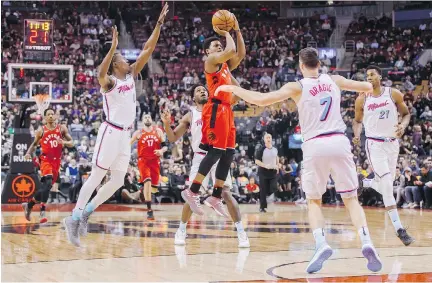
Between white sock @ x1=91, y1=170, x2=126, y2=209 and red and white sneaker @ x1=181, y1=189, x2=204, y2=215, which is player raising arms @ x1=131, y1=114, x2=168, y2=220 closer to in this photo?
white sock @ x1=91, y1=170, x2=126, y2=209

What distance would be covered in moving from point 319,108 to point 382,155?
3.03 m

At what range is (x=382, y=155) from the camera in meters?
8.40

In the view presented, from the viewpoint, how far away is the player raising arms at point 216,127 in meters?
7.23

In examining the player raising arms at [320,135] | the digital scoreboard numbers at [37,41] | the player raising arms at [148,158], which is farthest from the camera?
the digital scoreboard numbers at [37,41]

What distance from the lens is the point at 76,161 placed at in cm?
1902

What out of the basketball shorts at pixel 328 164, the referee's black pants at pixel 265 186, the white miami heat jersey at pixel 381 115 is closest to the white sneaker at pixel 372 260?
the basketball shorts at pixel 328 164

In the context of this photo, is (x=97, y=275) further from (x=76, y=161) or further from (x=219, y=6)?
→ (x=219, y=6)

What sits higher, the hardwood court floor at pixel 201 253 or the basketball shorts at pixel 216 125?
the basketball shorts at pixel 216 125

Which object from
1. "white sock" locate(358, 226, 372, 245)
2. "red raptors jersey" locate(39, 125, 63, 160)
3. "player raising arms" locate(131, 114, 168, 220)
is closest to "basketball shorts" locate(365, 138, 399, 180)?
"white sock" locate(358, 226, 372, 245)

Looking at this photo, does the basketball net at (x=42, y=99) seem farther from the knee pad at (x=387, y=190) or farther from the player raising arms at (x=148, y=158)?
the knee pad at (x=387, y=190)

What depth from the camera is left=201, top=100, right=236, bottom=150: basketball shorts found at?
23.7 ft

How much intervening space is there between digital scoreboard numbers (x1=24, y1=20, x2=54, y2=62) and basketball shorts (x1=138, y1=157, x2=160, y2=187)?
5729mm

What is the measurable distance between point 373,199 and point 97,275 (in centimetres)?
1276

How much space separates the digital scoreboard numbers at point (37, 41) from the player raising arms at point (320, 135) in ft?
39.0
